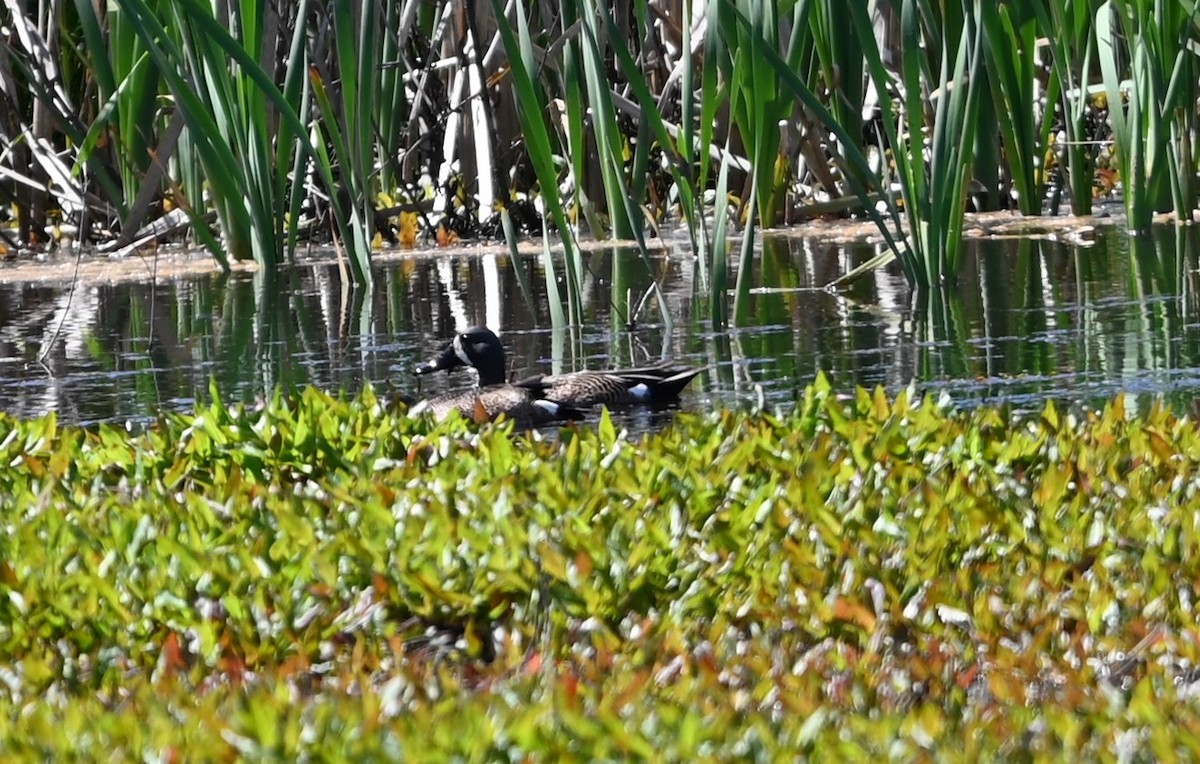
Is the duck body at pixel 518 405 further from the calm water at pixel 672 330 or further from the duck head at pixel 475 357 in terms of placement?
the duck head at pixel 475 357

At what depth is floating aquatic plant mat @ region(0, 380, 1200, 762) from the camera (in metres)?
3.08

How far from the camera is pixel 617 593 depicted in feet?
13.7

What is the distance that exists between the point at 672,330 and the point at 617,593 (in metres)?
5.07

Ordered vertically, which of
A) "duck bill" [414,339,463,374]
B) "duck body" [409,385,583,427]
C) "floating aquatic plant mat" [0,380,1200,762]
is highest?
"duck bill" [414,339,463,374]

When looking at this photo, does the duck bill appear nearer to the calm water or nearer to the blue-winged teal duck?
the calm water

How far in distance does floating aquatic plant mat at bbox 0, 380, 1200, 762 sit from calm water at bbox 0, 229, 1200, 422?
2.08 metres

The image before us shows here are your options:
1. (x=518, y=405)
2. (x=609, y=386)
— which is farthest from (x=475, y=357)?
(x=609, y=386)

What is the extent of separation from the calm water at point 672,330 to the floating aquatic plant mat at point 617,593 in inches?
81.8

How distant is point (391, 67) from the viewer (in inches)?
431

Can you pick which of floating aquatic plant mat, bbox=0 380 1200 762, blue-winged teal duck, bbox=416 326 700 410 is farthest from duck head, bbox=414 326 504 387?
floating aquatic plant mat, bbox=0 380 1200 762

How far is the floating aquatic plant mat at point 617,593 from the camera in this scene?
3078 mm

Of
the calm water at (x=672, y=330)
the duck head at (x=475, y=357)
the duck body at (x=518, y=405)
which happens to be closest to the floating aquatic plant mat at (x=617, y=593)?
the duck body at (x=518, y=405)

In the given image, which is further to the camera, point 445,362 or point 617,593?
point 445,362

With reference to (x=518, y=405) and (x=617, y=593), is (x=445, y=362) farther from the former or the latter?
(x=617, y=593)
